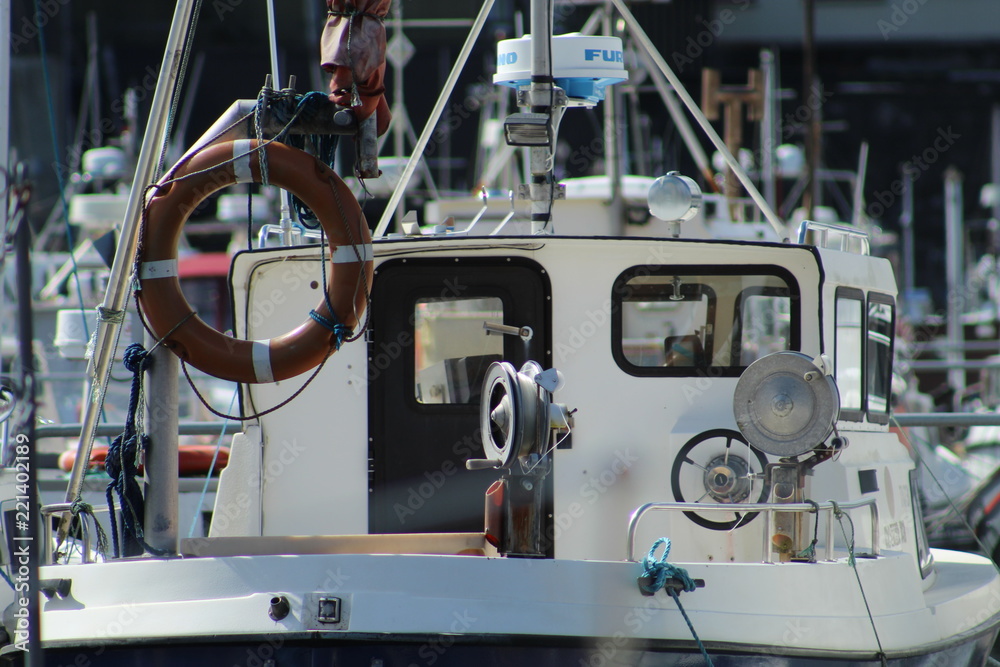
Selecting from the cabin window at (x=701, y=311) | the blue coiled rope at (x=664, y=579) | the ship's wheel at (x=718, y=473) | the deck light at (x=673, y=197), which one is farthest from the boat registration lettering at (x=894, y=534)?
the blue coiled rope at (x=664, y=579)

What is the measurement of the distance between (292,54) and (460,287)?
20.6m

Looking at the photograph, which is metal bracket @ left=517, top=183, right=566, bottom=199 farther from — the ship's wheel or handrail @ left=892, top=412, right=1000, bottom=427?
handrail @ left=892, top=412, right=1000, bottom=427

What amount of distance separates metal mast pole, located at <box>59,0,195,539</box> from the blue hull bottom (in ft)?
4.01

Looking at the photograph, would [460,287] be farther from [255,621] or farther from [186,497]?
[186,497]

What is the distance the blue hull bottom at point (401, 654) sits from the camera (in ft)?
12.7

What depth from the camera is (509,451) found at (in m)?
4.19

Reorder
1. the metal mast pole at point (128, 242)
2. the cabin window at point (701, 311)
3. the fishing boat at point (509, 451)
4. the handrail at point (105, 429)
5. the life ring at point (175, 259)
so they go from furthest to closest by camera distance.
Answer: the handrail at point (105, 429)
the cabin window at point (701, 311)
the metal mast pole at point (128, 242)
the life ring at point (175, 259)
the fishing boat at point (509, 451)

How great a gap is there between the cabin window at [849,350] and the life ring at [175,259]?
7.23 ft

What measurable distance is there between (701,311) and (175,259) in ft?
7.85

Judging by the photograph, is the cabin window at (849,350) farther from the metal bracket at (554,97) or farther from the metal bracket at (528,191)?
the metal bracket at (554,97)

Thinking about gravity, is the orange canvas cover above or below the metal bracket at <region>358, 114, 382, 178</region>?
above

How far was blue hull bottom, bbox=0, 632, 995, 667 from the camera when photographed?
3.87m

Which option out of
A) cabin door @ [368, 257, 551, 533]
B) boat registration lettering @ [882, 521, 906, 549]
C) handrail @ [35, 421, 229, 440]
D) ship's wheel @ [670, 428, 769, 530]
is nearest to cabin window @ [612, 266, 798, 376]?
ship's wheel @ [670, 428, 769, 530]

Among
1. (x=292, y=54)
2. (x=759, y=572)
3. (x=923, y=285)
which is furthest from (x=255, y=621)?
(x=923, y=285)
